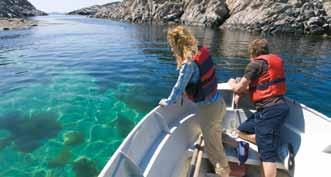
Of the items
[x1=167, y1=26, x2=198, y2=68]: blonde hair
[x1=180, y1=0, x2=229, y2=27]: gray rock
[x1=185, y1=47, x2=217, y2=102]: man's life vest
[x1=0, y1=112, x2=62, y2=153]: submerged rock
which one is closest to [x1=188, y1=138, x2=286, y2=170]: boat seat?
[x1=185, y1=47, x2=217, y2=102]: man's life vest

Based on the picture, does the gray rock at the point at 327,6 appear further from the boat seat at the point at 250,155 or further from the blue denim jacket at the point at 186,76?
the blue denim jacket at the point at 186,76

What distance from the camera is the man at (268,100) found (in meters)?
5.16

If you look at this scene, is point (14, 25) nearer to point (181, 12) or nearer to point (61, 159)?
point (181, 12)

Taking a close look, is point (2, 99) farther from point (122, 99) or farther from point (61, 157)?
point (61, 157)

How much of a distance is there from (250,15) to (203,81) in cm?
5420

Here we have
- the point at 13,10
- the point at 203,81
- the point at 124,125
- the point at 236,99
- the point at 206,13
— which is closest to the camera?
the point at 203,81

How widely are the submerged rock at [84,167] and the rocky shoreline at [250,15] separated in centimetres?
4478

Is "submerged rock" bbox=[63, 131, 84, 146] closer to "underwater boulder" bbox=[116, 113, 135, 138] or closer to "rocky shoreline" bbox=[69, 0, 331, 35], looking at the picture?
"underwater boulder" bbox=[116, 113, 135, 138]

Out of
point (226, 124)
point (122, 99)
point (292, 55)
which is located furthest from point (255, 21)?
point (226, 124)

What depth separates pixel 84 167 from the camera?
740 cm

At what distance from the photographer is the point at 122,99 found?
480 inches

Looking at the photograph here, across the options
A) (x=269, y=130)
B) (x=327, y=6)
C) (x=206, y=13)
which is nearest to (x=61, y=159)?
(x=269, y=130)

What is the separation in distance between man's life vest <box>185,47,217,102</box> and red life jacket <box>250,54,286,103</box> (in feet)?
3.43

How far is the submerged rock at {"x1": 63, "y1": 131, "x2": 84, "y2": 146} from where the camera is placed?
28.1ft
